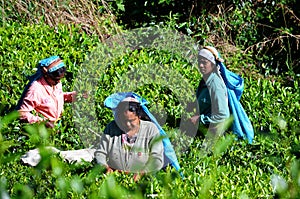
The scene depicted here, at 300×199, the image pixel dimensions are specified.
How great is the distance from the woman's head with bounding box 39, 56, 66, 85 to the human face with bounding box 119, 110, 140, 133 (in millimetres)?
1342

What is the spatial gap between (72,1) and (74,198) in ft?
21.7

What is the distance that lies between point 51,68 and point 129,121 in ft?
4.68

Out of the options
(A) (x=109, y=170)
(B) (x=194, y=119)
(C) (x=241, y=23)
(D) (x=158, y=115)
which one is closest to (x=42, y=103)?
(D) (x=158, y=115)

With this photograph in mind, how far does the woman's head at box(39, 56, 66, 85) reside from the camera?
22.2ft

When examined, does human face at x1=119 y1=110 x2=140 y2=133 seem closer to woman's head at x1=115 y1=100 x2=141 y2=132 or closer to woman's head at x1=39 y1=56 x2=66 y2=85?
woman's head at x1=115 y1=100 x2=141 y2=132

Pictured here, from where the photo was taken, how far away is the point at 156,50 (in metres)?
9.48

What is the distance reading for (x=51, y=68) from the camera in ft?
22.2

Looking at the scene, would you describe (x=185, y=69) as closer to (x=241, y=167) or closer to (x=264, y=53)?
(x=264, y=53)

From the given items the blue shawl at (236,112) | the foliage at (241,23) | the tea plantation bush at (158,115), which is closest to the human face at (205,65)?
the blue shawl at (236,112)

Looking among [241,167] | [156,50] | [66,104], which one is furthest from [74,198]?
[156,50]

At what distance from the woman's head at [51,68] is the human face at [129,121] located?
1342 millimetres

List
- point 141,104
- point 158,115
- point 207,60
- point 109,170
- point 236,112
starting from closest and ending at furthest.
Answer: point 109,170, point 141,104, point 207,60, point 236,112, point 158,115

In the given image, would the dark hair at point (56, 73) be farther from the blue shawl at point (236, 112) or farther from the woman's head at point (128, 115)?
the blue shawl at point (236, 112)

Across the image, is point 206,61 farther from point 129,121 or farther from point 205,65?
point 129,121
